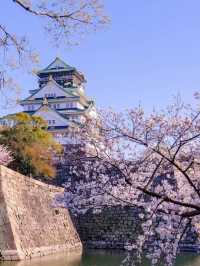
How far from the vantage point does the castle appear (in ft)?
99.1

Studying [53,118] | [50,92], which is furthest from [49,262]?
[50,92]

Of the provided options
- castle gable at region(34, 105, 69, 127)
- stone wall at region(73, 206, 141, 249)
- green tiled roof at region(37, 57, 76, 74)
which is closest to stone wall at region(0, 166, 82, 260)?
stone wall at region(73, 206, 141, 249)

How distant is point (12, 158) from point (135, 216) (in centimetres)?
469

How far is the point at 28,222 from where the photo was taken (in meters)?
12.5

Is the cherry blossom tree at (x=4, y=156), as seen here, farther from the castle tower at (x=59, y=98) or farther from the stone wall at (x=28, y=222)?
the castle tower at (x=59, y=98)

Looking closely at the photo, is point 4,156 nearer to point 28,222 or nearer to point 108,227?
point 28,222

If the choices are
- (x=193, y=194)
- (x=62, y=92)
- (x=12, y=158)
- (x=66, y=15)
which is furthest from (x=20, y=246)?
(x=62, y=92)

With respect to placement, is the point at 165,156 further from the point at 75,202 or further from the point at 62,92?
the point at 62,92

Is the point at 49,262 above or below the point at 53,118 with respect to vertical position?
below

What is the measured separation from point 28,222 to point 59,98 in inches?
856

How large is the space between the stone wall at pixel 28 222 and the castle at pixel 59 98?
14.4 meters

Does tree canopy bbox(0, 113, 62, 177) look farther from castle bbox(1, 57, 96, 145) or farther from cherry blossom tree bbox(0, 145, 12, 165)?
castle bbox(1, 57, 96, 145)

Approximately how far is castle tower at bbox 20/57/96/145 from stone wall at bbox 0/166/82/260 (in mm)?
14394

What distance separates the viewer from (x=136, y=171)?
210 inches
